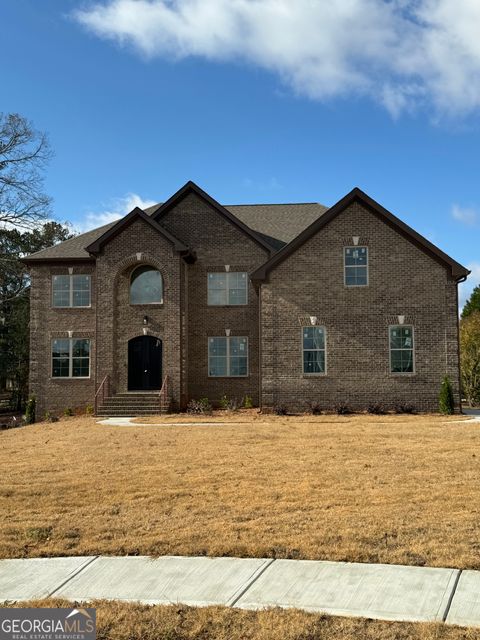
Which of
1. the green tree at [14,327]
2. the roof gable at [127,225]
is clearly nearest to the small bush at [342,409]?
the roof gable at [127,225]

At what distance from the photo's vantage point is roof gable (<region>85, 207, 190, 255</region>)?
24.6m

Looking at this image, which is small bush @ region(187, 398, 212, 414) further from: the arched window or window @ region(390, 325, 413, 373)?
window @ region(390, 325, 413, 373)

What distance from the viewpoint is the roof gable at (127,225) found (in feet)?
80.6

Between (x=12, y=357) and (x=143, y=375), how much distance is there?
16838 mm

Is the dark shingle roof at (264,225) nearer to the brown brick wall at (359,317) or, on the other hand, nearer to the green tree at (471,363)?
the brown brick wall at (359,317)

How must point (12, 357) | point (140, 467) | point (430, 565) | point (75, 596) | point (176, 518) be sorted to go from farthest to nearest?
point (12, 357) → point (140, 467) → point (176, 518) → point (430, 565) → point (75, 596)

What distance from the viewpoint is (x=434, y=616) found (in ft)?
15.8

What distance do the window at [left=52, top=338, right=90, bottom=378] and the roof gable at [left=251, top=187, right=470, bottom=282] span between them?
27.6ft

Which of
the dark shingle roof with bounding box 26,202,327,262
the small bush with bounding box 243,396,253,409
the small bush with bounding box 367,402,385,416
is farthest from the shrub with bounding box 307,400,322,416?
the dark shingle roof with bounding box 26,202,327,262

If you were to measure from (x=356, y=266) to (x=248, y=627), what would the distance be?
18.8 metres

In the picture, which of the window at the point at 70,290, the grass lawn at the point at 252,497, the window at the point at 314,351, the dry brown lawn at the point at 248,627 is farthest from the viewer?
the window at the point at 70,290

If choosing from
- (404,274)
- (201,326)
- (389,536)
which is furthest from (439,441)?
(201,326)

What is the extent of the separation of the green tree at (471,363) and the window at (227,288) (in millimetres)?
11757

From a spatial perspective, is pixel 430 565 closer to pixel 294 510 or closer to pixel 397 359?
pixel 294 510
